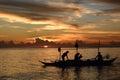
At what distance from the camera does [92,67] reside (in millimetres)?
72500

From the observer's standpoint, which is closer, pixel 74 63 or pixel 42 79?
pixel 42 79

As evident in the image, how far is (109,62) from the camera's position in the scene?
7719 cm

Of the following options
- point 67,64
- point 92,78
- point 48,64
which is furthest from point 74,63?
point 92,78

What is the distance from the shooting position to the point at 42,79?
169 feet

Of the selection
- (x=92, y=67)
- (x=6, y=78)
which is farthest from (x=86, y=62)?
(x=6, y=78)

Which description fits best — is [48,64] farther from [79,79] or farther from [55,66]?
[79,79]

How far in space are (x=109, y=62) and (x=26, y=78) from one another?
103 feet

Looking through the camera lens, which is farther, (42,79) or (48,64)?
(48,64)

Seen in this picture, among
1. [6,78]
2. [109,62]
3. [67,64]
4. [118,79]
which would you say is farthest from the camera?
[109,62]

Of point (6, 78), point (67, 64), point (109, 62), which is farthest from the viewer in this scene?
point (109, 62)

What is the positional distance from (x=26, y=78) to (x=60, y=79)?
605cm

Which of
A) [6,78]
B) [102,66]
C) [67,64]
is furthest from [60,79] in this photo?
[102,66]

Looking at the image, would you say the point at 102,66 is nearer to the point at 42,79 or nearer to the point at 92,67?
the point at 92,67

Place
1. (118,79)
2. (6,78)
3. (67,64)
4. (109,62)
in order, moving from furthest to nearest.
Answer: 1. (109,62)
2. (67,64)
3. (6,78)
4. (118,79)
